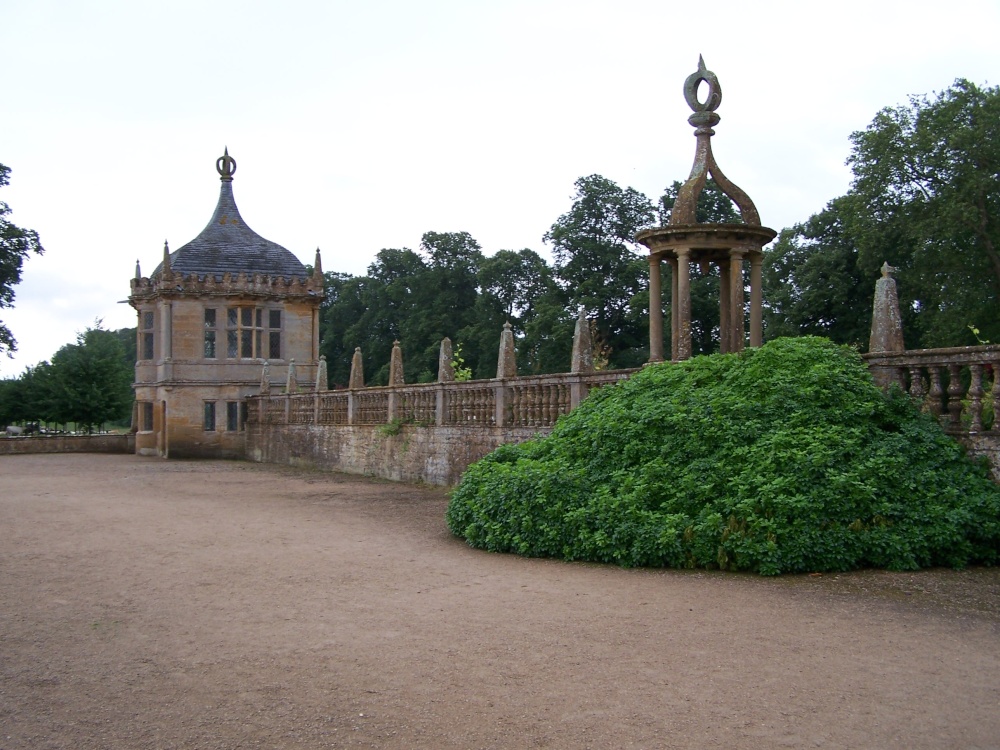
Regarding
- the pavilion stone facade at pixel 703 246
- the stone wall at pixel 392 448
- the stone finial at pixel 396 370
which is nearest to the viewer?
the pavilion stone facade at pixel 703 246

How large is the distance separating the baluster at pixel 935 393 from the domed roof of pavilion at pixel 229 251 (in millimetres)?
29020

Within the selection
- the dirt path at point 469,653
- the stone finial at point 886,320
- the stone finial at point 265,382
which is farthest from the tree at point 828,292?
the dirt path at point 469,653

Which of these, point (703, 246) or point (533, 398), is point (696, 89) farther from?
point (533, 398)

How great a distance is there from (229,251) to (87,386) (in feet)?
43.3

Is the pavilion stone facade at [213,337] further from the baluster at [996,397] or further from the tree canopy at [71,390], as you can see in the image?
the baluster at [996,397]

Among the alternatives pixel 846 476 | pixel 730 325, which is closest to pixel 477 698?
pixel 846 476

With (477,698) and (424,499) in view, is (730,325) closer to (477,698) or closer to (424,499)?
(424,499)

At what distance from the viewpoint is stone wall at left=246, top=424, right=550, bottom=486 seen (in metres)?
17.2

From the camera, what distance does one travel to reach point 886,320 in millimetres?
10188

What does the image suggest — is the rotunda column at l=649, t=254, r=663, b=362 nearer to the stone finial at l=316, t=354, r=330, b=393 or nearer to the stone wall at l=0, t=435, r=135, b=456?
the stone finial at l=316, t=354, r=330, b=393

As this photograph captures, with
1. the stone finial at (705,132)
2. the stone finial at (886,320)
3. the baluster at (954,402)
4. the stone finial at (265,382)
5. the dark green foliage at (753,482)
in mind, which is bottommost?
the dark green foliage at (753,482)

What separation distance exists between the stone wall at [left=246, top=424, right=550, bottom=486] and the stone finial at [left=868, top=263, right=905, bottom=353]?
5.88m

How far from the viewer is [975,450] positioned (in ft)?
29.7

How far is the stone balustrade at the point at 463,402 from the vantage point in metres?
14.5
